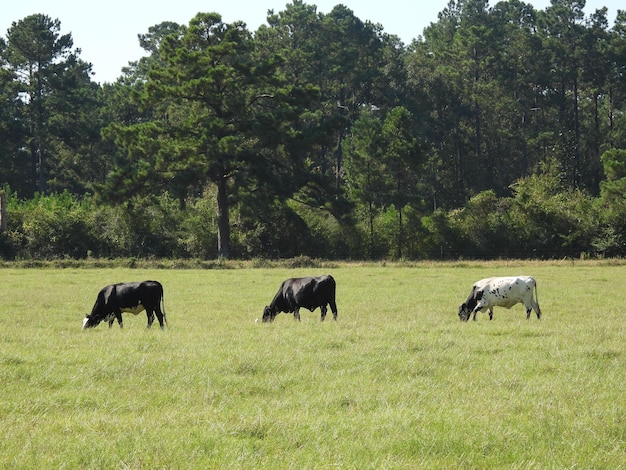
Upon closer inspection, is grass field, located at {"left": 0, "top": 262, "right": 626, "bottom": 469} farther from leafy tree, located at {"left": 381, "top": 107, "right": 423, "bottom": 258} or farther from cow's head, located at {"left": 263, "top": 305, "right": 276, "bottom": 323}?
leafy tree, located at {"left": 381, "top": 107, "right": 423, "bottom": 258}

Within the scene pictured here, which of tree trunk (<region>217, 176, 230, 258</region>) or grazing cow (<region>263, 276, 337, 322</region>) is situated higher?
tree trunk (<region>217, 176, 230, 258</region>)

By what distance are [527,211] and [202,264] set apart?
75.4ft

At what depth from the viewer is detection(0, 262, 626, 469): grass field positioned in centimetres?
724

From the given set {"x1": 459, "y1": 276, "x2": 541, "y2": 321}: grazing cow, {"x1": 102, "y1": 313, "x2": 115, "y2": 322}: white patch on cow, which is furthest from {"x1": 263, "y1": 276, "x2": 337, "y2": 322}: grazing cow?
{"x1": 102, "y1": 313, "x2": 115, "y2": 322}: white patch on cow

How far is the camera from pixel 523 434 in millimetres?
7773

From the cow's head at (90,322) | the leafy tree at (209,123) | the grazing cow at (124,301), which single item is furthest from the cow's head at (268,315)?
the leafy tree at (209,123)

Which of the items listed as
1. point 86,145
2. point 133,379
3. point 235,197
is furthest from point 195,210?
point 133,379

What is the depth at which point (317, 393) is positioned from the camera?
9664mm

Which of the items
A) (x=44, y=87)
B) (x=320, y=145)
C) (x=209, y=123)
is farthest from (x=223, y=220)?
(x=44, y=87)

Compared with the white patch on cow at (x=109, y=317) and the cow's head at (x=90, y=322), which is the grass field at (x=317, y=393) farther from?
the cow's head at (x=90, y=322)

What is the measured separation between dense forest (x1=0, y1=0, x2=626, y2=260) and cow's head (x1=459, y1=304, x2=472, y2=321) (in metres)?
29.0

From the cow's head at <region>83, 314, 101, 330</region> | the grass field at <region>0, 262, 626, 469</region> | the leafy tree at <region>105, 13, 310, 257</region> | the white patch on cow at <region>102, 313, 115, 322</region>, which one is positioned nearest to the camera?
the grass field at <region>0, 262, 626, 469</region>

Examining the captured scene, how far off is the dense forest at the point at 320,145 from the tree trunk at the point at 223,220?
0.31ft

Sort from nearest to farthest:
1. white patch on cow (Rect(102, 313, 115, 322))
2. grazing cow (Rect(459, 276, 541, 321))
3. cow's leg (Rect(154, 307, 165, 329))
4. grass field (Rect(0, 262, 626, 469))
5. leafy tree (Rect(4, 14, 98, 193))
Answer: grass field (Rect(0, 262, 626, 469)), cow's leg (Rect(154, 307, 165, 329)), white patch on cow (Rect(102, 313, 115, 322)), grazing cow (Rect(459, 276, 541, 321)), leafy tree (Rect(4, 14, 98, 193))
